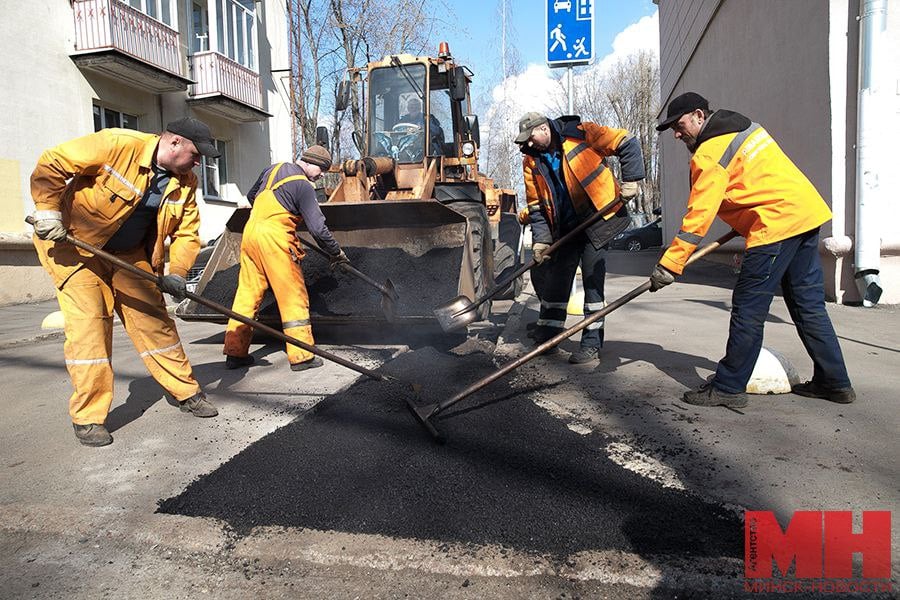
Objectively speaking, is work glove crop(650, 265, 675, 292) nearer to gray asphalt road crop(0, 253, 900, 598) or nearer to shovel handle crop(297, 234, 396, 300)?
gray asphalt road crop(0, 253, 900, 598)

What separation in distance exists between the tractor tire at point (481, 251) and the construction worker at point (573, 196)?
865 millimetres

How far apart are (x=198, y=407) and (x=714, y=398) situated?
2.88m

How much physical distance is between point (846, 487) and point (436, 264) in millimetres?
3683

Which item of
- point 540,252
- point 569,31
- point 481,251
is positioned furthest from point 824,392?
point 569,31

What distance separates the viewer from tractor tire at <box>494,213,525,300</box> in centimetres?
740

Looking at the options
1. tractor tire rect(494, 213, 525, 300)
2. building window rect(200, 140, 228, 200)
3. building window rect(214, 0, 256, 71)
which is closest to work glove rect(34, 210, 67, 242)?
tractor tire rect(494, 213, 525, 300)

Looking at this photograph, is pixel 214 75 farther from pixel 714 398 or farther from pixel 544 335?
pixel 714 398

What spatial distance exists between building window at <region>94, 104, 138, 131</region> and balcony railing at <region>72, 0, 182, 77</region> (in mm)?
1155

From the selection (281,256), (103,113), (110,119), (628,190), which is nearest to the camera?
(628,190)

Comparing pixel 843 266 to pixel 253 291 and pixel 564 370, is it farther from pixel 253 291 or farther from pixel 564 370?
pixel 253 291

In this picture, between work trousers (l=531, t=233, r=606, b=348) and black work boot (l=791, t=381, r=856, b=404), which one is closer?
black work boot (l=791, t=381, r=856, b=404)

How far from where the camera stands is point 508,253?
7609mm

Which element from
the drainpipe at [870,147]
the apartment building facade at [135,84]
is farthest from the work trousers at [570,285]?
the apartment building facade at [135,84]

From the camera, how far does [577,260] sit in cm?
463
